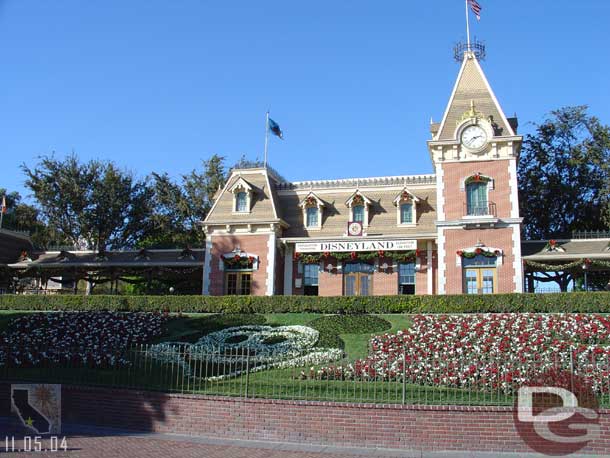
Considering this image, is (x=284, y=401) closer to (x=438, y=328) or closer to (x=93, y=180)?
(x=438, y=328)

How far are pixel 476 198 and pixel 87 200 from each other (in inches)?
1266

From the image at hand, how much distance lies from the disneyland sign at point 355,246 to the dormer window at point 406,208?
2.16m

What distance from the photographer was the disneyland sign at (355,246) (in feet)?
96.1

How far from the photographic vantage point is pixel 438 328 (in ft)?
67.8

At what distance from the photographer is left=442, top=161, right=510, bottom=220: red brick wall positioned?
28.1 meters

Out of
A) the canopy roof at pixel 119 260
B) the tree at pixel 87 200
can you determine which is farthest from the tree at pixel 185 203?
the canopy roof at pixel 119 260

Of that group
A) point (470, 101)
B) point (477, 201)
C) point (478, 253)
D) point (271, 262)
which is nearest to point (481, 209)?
point (477, 201)

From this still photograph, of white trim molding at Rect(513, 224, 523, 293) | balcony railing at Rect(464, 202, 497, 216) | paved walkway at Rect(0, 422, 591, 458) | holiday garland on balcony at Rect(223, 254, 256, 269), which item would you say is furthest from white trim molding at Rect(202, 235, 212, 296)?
paved walkway at Rect(0, 422, 591, 458)

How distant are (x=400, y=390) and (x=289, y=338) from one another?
794 centimetres

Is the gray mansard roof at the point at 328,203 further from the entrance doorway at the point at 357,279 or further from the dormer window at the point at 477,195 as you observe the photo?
the dormer window at the point at 477,195

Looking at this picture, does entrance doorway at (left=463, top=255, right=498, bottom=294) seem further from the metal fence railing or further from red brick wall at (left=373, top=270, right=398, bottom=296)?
the metal fence railing

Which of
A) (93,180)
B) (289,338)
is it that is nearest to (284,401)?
(289,338)

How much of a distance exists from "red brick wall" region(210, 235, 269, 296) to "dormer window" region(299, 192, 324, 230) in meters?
2.86

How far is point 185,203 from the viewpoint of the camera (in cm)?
4950
